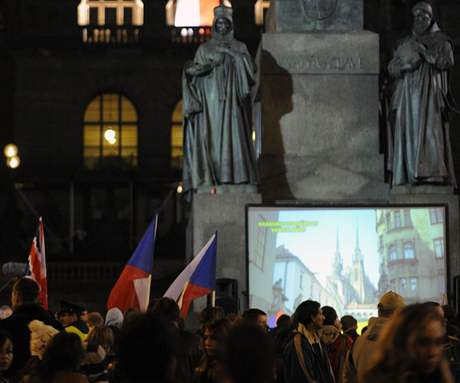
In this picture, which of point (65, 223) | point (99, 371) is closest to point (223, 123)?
point (99, 371)

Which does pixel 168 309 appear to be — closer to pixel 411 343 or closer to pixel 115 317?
pixel 115 317

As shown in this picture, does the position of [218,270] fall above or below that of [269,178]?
below

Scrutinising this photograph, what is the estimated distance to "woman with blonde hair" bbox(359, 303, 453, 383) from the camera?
583 cm

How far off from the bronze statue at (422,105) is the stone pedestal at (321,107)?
0.54 meters

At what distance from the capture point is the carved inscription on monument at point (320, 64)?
1772 cm

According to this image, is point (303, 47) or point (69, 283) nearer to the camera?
point (303, 47)

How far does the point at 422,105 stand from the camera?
17047mm

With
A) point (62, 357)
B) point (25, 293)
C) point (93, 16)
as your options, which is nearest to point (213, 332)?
point (25, 293)

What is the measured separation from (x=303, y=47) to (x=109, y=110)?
37915mm

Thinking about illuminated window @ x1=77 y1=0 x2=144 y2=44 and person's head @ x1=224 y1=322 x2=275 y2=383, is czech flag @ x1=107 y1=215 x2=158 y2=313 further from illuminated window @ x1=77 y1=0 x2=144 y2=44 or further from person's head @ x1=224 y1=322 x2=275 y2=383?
illuminated window @ x1=77 y1=0 x2=144 y2=44

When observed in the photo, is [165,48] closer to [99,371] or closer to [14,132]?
[14,132]

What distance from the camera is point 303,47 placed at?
697 inches

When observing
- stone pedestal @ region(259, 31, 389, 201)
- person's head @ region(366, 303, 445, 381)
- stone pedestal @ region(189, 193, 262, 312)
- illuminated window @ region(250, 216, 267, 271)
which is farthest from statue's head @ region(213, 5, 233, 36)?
person's head @ region(366, 303, 445, 381)

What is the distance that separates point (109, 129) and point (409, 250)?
3795 cm
